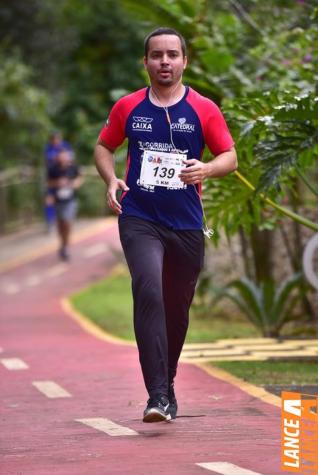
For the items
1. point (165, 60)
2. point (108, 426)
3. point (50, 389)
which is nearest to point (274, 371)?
point (50, 389)

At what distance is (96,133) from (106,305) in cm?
207

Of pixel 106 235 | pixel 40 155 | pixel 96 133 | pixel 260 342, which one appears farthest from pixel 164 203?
pixel 40 155

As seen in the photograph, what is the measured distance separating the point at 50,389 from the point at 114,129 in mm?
2468

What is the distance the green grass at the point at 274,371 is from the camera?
967 cm

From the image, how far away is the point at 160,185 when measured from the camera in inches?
298

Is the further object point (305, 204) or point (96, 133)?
point (96, 133)

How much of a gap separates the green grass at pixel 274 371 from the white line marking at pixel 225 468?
310 cm

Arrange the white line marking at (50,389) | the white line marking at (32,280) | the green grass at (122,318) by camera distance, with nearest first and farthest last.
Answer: the white line marking at (50,389) < the green grass at (122,318) < the white line marking at (32,280)

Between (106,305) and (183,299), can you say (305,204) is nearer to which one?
(106,305)

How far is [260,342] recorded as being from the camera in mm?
12547

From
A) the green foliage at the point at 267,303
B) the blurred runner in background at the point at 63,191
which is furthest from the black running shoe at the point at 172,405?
the blurred runner in background at the point at 63,191

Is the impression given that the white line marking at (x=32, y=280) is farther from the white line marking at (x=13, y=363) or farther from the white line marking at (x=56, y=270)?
the white line marking at (x=13, y=363)

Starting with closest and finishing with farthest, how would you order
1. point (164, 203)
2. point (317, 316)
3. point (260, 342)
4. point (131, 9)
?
point (164, 203) → point (260, 342) → point (131, 9) → point (317, 316)

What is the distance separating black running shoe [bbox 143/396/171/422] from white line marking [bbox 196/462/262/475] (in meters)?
1.03
